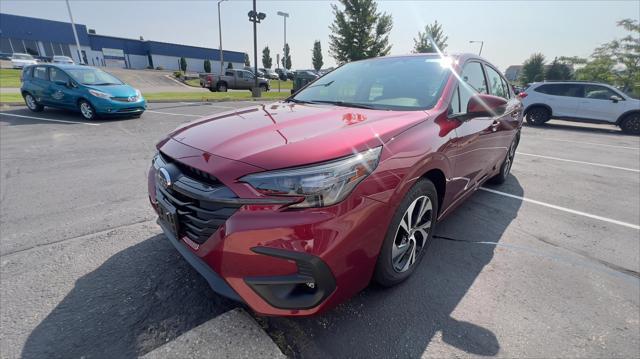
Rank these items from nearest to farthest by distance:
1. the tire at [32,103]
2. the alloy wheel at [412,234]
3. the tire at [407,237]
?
the tire at [407,237] → the alloy wheel at [412,234] → the tire at [32,103]

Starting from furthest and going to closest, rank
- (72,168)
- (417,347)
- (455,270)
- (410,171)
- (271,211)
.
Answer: (72,168), (455,270), (410,171), (417,347), (271,211)

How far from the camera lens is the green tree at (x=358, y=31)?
22844 mm

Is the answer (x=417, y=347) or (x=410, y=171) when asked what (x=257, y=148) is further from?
(x=417, y=347)

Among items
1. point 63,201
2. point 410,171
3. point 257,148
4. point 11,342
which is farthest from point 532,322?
point 63,201

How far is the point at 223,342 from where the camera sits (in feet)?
5.28

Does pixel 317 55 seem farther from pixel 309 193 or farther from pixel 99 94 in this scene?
pixel 309 193

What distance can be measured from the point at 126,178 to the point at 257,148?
3.38 metres

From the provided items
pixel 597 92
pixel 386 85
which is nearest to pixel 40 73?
pixel 386 85

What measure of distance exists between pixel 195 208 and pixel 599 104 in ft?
49.0

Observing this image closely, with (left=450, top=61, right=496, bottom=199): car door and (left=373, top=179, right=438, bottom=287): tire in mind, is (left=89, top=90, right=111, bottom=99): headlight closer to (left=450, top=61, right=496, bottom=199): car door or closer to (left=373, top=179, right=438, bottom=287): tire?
(left=450, top=61, right=496, bottom=199): car door

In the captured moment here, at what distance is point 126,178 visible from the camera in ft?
13.2

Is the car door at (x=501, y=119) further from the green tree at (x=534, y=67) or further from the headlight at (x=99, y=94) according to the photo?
the green tree at (x=534, y=67)

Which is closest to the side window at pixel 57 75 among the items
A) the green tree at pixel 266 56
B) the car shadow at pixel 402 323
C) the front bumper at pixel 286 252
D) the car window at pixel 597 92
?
the front bumper at pixel 286 252

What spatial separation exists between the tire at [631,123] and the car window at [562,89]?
1.75 meters
